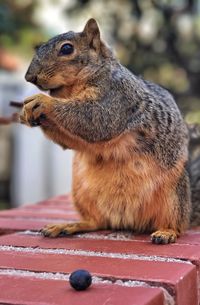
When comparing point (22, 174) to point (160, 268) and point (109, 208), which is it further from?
point (160, 268)

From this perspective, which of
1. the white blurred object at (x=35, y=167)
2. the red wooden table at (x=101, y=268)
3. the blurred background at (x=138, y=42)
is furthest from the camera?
the white blurred object at (x=35, y=167)

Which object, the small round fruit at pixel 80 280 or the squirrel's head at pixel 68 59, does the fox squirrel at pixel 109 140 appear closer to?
the squirrel's head at pixel 68 59

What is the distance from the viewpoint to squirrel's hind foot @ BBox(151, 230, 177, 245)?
5.42 ft

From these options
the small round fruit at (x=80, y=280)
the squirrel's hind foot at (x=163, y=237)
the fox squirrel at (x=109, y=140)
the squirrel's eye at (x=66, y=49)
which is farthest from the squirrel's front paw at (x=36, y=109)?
the small round fruit at (x=80, y=280)

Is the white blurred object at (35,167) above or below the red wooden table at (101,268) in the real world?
above

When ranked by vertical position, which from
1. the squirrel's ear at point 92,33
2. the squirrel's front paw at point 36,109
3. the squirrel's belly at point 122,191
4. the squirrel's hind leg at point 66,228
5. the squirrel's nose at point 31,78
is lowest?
the squirrel's hind leg at point 66,228

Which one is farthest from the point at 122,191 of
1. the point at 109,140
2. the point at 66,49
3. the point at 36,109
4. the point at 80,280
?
the point at 80,280

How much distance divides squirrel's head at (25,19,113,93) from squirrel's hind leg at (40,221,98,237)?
37 centimetres

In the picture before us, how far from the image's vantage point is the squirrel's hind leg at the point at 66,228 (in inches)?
70.1

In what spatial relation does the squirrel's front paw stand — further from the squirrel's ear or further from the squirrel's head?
the squirrel's ear

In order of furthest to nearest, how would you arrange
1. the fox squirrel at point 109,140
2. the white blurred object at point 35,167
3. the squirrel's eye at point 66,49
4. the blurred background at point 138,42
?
the white blurred object at point 35,167, the blurred background at point 138,42, the squirrel's eye at point 66,49, the fox squirrel at point 109,140

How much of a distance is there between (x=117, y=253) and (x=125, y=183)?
35cm

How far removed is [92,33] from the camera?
1952mm

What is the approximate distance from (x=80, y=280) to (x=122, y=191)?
→ 0.67 m
